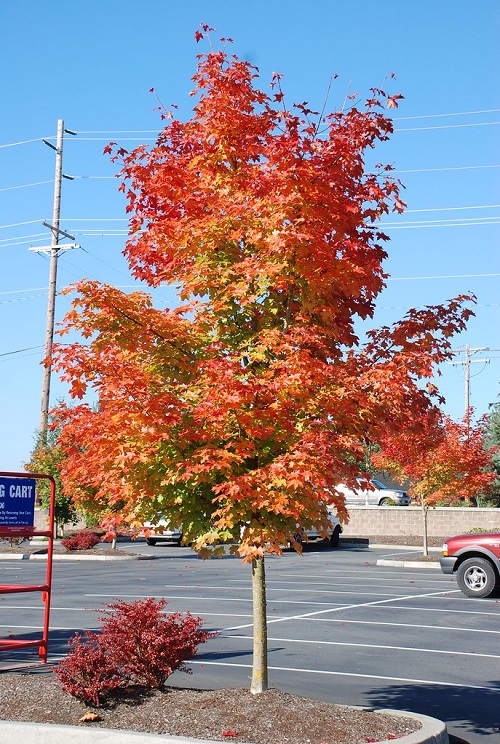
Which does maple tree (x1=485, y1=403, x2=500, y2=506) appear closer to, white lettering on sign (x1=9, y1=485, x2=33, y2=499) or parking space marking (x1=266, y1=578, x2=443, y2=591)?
parking space marking (x1=266, y1=578, x2=443, y2=591)

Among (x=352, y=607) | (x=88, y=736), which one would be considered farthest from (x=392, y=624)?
(x=88, y=736)

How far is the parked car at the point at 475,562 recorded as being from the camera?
17906 mm

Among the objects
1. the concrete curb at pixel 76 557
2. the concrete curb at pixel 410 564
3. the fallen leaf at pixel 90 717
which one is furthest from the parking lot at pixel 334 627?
the concrete curb at pixel 76 557

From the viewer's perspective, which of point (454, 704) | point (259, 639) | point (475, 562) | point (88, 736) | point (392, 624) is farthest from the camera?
point (475, 562)

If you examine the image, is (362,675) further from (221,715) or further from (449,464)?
(449,464)

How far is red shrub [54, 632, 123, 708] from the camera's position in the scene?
732cm

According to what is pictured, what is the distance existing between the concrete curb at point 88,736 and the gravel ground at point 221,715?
0.64ft

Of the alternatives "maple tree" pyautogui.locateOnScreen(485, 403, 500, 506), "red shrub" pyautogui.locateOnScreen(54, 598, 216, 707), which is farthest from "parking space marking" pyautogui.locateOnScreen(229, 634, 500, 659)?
"maple tree" pyautogui.locateOnScreen(485, 403, 500, 506)

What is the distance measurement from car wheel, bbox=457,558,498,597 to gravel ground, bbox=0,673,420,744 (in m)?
11.3

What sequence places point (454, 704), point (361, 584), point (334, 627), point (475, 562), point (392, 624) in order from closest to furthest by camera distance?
1. point (454, 704)
2. point (334, 627)
3. point (392, 624)
4. point (475, 562)
5. point (361, 584)

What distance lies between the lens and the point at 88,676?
24.3 feet

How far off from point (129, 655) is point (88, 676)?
0.45m

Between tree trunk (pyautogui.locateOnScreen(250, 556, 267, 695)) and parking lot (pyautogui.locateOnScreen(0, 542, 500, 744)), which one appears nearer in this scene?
tree trunk (pyautogui.locateOnScreen(250, 556, 267, 695))

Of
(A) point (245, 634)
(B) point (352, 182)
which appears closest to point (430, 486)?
(A) point (245, 634)
